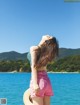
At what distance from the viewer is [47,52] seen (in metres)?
3.44

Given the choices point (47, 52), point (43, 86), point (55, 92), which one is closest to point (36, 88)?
point (43, 86)

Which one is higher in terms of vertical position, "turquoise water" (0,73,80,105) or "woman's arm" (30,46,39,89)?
"woman's arm" (30,46,39,89)

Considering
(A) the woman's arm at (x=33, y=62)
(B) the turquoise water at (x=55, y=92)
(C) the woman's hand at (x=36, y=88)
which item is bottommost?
(B) the turquoise water at (x=55, y=92)

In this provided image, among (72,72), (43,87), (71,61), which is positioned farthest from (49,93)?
(72,72)

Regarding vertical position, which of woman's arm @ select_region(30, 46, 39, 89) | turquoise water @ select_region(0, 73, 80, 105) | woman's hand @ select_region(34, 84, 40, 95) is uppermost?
woman's arm @ select_region(30, 46, 39, 89)

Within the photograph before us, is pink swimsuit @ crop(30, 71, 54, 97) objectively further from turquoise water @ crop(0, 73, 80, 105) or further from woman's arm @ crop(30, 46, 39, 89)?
turquoise water @ crop(0, 73, 80, 105)

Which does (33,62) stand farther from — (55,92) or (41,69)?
(55,92)

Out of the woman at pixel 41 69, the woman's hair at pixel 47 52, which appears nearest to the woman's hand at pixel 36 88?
the woman at pixel 41 69

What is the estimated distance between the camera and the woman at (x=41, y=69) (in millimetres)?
3353

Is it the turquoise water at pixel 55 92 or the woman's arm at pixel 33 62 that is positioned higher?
the woman's arm at pixel 33 62

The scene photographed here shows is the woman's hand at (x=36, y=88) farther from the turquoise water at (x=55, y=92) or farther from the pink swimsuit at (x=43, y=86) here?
the turquoise water at (x=55, y=92)

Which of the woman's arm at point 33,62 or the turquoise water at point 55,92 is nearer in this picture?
the woman's arm at point 33,62

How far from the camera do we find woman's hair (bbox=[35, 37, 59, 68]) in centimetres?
340

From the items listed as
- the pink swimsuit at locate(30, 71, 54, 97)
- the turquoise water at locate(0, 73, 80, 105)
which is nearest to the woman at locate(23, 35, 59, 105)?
the pink swimsuit at locate(30, 71, 54, 97)
